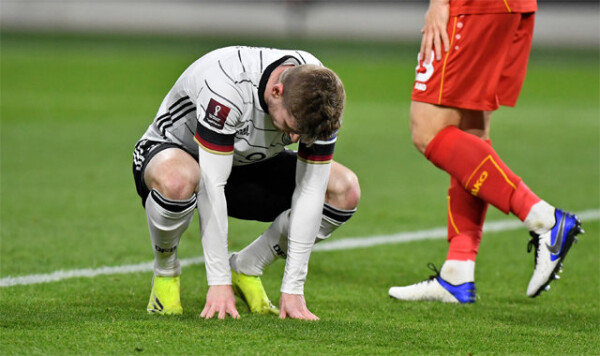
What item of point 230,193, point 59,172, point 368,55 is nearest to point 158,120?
point 230,193

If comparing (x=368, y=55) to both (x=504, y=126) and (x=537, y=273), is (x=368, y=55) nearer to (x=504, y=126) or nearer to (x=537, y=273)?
(x=504, y=126)

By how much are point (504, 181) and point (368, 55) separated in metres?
21.1

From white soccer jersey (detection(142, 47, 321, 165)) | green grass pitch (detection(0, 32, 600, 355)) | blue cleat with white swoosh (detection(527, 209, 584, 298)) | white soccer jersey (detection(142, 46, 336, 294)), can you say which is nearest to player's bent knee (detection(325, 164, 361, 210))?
white soccer jersey (detection(142, 46, 336, 294))

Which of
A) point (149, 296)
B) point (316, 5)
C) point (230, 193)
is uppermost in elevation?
point (230, 193)

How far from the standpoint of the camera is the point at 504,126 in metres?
12.5

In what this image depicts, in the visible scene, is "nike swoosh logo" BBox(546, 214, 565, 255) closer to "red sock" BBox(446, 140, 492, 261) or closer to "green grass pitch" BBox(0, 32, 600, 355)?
"green grass pitch" BBox(0, 32, 600, 355)

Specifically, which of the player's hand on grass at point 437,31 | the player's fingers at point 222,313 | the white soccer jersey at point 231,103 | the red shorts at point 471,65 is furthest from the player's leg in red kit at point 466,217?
the player's fingers at point 222,313

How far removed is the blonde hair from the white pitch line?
173 cm

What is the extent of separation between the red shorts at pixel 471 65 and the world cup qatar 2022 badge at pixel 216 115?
118cm

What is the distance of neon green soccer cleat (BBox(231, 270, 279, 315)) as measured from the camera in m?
4.15

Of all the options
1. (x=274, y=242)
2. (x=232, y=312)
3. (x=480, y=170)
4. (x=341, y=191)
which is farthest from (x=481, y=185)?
(x=232, y=312)

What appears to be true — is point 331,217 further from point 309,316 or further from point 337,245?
point 337,245

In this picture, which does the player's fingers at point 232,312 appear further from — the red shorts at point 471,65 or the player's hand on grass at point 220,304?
the red shorts at point 471,65

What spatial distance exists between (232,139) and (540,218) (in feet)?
4.46
